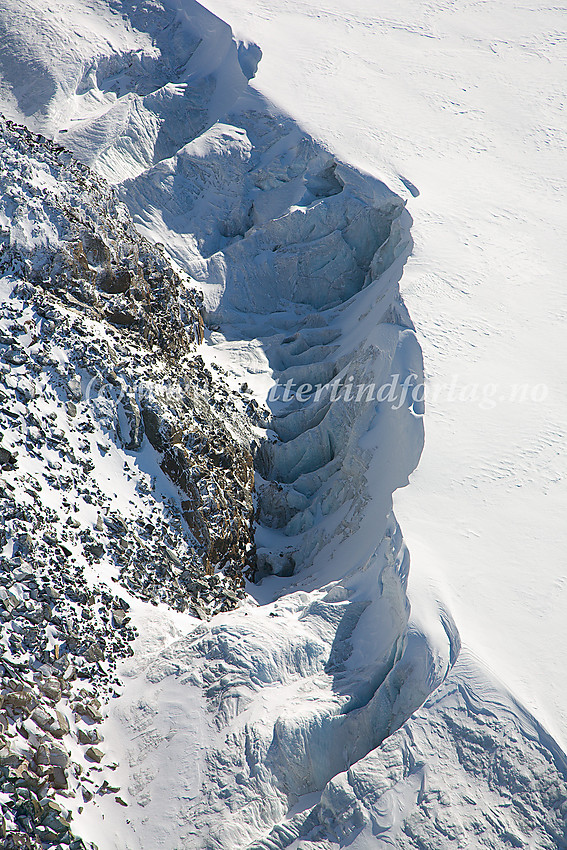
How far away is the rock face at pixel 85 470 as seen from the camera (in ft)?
44.8

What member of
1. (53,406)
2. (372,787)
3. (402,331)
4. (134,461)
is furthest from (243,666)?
(402,331)

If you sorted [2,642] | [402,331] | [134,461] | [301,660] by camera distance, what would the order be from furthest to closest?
[402,331], [134,461], [301,660], [2,642]

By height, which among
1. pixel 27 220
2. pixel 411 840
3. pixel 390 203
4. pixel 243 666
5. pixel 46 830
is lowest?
pixel 46 830

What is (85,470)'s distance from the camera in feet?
58.7

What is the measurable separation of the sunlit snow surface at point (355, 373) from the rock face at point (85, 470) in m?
1.03

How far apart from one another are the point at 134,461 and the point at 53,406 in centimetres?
258

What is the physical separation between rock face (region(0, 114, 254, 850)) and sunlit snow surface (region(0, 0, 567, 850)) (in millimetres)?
1028

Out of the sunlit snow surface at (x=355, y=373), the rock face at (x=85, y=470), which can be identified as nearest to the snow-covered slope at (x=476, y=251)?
the sunlit snow surface at (x=355, y=373)

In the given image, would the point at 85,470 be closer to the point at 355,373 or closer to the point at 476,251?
the point at 355,373

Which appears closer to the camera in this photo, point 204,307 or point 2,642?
point 2,642

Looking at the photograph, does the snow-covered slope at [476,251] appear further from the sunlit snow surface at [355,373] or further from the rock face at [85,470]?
the rock face at [85,470]

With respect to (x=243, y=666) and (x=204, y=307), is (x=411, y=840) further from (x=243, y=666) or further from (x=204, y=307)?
(x=204, y=307)

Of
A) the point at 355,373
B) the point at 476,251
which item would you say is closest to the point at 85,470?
the point at 355,373

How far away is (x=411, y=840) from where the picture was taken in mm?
11391
